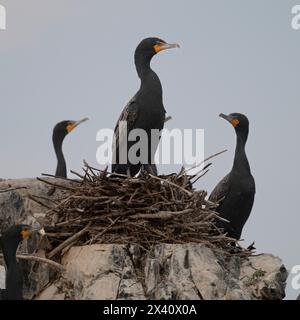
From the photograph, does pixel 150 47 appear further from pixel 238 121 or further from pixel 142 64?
pixel 238 121

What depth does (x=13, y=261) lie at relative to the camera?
10023 millimetres

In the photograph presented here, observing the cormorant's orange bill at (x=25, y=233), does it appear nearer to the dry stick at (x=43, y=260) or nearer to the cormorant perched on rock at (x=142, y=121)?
the dry stick at (x=43, y=260)

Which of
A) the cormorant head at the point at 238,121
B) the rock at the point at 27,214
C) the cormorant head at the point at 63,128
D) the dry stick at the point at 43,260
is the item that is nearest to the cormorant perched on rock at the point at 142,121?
the rock at the point at 27,214

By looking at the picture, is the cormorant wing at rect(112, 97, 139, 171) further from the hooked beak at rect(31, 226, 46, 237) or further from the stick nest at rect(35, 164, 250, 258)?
the hooked beak at rect(31, 226, 46, 237)

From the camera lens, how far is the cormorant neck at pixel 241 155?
42.8ft

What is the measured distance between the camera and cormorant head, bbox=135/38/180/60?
492 inches

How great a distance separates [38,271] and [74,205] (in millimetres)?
910

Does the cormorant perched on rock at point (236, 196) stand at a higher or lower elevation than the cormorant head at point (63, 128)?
lower
